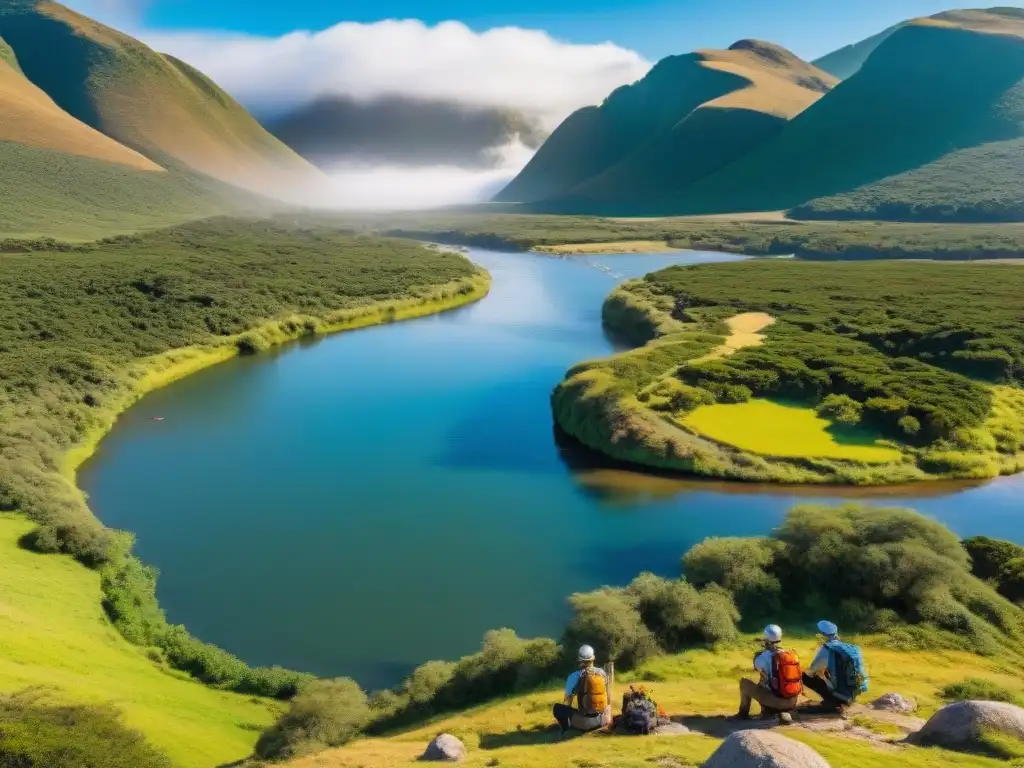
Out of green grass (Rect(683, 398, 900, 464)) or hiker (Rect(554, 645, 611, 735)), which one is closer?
hiker (Rect(554, 645, 611, 735))

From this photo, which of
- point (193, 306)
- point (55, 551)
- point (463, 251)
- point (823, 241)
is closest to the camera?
point (55, 551)

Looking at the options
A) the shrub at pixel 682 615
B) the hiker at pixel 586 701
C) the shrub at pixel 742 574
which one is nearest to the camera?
the hiker at pixel 586 701

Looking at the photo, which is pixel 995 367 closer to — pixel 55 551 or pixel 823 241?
pixel 55 551

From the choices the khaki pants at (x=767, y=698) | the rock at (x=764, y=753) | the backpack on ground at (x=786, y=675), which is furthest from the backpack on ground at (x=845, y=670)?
the rock at (x=764, y=753)

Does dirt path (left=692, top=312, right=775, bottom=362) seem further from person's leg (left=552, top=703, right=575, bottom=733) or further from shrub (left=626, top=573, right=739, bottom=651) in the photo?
person's leg (left=552, top=703, right=575, bottom=733)

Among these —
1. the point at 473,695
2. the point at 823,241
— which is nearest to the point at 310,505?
the point at 473,695

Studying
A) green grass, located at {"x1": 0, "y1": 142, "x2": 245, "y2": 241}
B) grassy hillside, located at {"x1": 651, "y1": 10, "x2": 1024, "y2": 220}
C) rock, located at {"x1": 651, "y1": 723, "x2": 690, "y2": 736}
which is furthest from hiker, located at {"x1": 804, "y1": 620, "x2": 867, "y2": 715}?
grassy hillside, located at {"x1": 651, "y1": 10, "x2": 1024, "y2": 220}

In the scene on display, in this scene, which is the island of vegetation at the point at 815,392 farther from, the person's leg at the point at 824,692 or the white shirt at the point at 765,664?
the white shirt at the point at 765,664
